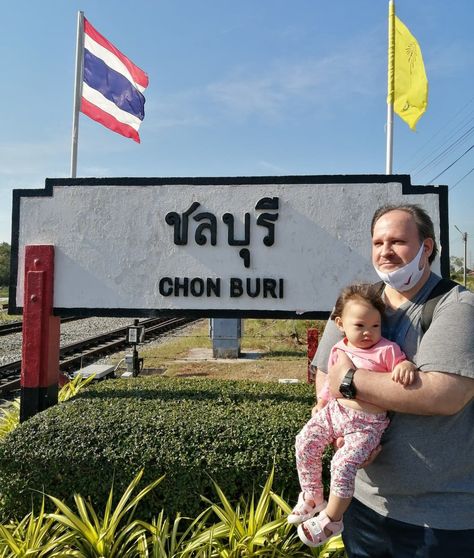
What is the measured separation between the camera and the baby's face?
1.96 metres

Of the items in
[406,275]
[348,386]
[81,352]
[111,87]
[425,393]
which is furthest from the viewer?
[81,352]

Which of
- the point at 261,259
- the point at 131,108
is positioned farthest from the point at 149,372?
the point at 261,259

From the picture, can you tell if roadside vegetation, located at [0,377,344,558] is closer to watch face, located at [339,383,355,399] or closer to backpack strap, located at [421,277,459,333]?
watch face, located at [339,383,355,399]

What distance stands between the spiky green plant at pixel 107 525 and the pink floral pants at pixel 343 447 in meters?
1.47

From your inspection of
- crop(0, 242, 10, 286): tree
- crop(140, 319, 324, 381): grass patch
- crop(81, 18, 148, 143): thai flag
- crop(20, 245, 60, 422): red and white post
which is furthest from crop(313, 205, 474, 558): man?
crop(0, 242, 10, 286): tree

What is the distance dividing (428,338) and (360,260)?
9.33ft

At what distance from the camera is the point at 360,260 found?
180 inches

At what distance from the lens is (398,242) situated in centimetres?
201

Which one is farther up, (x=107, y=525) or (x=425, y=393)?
(x=425, y=393)

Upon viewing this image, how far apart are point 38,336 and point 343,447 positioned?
11.6 ft

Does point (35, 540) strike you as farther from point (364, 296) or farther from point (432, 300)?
point (432, 300)

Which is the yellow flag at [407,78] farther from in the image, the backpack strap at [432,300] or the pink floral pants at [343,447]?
the pink floral pants at [343,447]

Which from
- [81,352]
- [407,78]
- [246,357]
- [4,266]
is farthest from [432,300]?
[4,266]

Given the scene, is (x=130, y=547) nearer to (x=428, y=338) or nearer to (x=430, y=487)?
(x=430, y=487)
